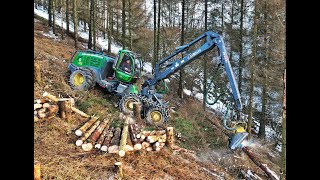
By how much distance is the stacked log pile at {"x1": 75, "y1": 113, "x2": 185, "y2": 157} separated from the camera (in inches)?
322

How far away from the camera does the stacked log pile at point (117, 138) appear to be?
819 centimetres

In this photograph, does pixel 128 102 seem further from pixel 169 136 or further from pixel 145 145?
pixel 145 145

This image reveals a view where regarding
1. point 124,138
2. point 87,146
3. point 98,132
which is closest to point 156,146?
point 124,138

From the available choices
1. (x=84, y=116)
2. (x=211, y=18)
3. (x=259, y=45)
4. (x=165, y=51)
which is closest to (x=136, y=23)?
(x=165, y=51)

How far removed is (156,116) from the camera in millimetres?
11578

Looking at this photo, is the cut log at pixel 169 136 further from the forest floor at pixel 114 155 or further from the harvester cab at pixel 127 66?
the harvester cab at pixel 127 66

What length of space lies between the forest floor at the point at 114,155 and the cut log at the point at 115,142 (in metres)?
0.18

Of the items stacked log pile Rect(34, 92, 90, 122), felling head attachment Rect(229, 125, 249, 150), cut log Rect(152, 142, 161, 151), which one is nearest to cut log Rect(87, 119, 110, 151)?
stacked log pile Rect(34, 92, 90, 122)

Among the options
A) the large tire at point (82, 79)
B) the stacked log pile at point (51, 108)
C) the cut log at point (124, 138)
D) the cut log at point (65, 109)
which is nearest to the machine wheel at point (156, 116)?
the cut log at point (124, 138)

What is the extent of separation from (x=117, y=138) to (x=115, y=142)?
297mm
